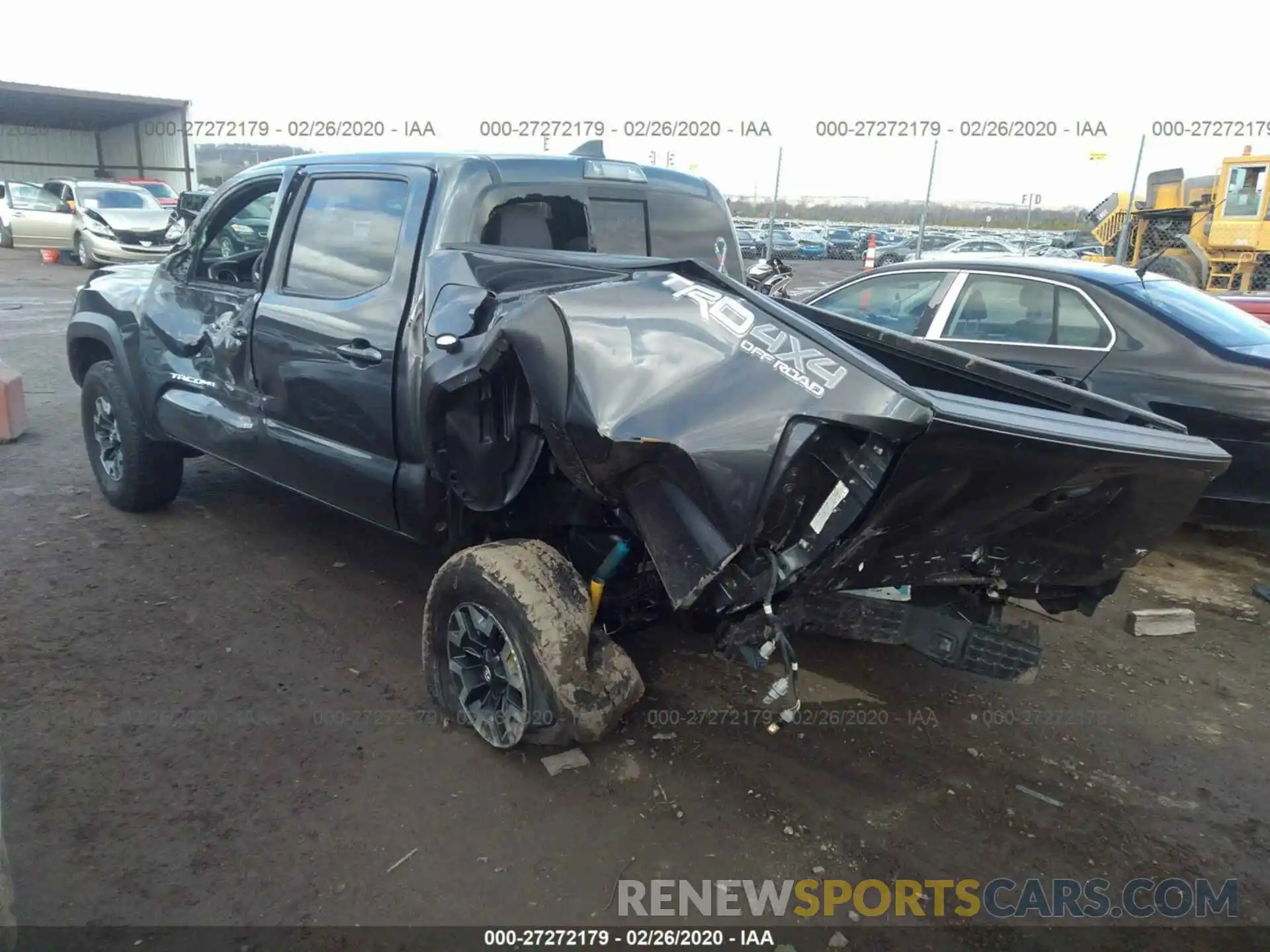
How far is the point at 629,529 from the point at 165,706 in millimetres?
1909

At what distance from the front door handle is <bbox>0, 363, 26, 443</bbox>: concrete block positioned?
442cm

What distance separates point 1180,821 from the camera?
10.1 ft

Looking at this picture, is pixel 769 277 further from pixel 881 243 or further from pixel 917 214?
pixel 917 214

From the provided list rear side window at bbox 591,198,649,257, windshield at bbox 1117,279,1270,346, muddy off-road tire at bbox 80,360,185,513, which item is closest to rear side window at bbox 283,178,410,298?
rear side window at bbox 591,198,649,257

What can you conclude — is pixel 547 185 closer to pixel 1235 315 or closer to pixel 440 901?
pixel 440 901

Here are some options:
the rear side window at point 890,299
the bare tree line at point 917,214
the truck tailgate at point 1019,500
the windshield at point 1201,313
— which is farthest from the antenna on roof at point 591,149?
the bare tree line at point 917,214

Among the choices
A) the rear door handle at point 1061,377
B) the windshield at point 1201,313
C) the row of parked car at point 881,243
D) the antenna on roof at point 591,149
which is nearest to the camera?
the antenna on roof at point 591,149

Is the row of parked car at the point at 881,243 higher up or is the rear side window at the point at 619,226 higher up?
the rear side window at the point at 619,226

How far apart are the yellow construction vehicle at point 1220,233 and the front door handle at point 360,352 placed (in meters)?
13.7

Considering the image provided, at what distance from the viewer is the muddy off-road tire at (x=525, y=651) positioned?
2988 mm

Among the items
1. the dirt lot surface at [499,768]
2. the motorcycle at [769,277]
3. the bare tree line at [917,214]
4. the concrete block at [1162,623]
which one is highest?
the bare tree line at [917,214]

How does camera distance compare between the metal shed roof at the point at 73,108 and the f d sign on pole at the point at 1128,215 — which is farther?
the metal shed roof at the point at 73,108

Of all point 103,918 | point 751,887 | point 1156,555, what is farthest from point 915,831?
point 1156,555

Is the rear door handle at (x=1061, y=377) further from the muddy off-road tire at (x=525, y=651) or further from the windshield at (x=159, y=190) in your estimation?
the windshield at (x=159, y=190)
